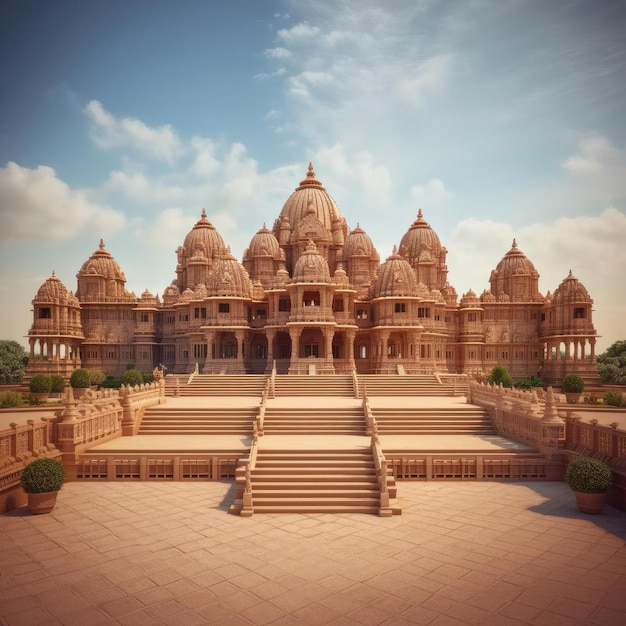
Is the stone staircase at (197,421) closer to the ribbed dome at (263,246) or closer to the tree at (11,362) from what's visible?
the ribbed dome at (263,246)

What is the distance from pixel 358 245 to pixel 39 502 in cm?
4656

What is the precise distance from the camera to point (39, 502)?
572 inches

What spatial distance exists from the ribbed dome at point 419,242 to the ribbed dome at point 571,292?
1495 centimetres

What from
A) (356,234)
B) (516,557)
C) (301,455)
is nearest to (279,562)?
(516,557)

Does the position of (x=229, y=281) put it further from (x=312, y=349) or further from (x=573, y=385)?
(x=573, y=385)

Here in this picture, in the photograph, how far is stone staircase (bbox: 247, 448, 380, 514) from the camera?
1527cm

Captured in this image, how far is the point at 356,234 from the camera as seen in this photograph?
58844 millimetres

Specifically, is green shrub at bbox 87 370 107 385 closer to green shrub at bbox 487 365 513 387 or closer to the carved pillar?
the carved pillar

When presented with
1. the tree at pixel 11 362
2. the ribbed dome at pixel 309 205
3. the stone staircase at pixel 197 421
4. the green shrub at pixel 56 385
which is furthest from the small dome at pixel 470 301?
the tree at pixel 11 362

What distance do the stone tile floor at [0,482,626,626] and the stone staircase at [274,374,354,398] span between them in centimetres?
1958

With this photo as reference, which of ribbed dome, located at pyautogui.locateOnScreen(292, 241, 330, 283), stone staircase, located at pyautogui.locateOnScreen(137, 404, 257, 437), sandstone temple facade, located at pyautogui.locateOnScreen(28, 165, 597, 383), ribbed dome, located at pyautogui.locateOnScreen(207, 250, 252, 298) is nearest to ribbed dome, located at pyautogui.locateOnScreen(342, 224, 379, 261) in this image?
sandstone temple facade, located at pyautogui.locateOnScreen(28, 165, 597, 383)

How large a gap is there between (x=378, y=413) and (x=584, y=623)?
17635 millimetres

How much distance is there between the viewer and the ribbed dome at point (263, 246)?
56938 millimetres

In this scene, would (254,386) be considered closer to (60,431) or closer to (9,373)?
(60,431)
